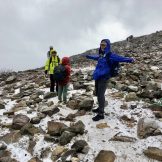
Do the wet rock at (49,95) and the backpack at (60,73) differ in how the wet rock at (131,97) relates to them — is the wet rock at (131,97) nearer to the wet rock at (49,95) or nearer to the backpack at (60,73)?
the backpack at (60,73)

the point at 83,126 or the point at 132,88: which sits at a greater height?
the point at 132,88

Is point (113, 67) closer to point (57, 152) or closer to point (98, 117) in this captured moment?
point (98, 117)

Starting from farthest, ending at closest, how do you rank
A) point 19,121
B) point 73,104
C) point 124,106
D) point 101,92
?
point 73,104 < point 124,106 < point 19,121 < point 101,92

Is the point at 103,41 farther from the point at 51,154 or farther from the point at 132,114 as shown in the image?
the point at 51,154

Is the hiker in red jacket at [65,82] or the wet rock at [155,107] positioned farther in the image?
the hiker in red jacket at [65,82]

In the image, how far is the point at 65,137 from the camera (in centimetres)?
970

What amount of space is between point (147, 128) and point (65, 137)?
7.03ft

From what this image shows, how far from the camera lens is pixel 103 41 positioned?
1068cm

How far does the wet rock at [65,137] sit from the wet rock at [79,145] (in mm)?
335

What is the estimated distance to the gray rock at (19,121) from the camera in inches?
431

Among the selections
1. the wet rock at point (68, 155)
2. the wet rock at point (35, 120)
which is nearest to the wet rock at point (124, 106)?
the wet rock at point (35, 120)

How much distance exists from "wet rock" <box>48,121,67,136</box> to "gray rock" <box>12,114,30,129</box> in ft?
2.82

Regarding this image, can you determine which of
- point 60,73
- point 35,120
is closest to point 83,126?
point 35,120

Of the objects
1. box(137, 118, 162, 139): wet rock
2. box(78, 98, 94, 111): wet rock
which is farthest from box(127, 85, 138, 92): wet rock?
box(137, 118, 162, 139): wet rock
